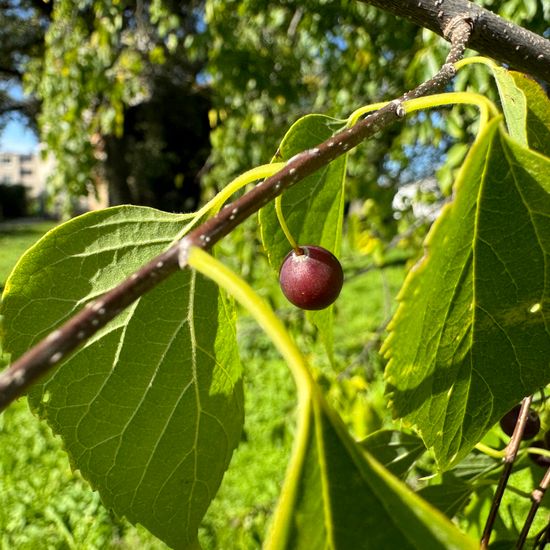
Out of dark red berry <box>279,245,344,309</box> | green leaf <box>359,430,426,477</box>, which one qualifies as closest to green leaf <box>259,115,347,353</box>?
dark red berry <box>279,245,344,309</box>

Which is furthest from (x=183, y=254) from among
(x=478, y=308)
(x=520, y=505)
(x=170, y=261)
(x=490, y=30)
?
(x=520, y=505)

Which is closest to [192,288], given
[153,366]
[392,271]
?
→ [153,366]

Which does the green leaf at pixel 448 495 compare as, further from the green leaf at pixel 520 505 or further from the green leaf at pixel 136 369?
the green leaf at pixel 136 369

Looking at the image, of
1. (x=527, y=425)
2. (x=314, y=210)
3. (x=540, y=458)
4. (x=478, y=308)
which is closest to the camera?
(x=478, y=308)

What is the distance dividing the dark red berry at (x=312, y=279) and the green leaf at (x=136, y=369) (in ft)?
0.22

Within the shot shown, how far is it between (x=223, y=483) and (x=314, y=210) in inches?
101

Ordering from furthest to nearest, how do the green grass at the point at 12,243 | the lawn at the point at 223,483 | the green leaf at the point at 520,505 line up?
the green grass at the point at 12,243 < the lawn at the point at 223,483 < the green leaf at the point at 520,505

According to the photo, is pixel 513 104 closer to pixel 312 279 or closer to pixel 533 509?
pixel 312 279

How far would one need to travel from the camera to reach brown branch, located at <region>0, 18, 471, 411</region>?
0.31 meters

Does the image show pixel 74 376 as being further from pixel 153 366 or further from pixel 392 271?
pixel 392 271

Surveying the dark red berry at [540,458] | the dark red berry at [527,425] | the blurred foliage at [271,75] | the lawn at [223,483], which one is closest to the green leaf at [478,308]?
the dark red berry at [527,425]

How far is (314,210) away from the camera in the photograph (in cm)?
74

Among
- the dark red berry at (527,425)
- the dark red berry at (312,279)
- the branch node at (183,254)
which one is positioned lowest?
the dark red berry at (527,425)

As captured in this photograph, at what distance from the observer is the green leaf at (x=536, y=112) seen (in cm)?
63
